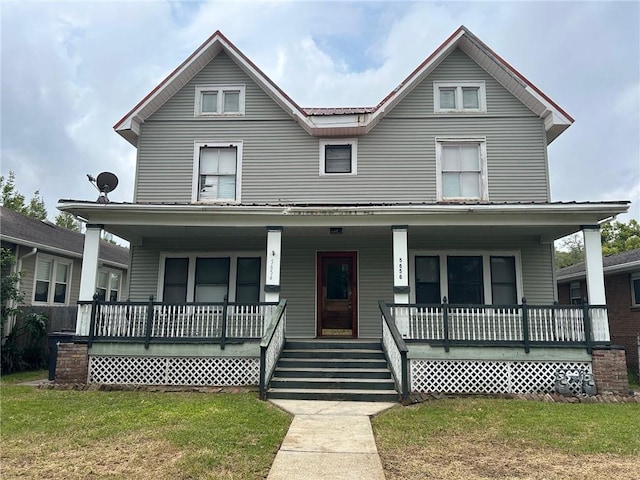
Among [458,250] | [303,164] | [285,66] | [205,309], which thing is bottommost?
[205,309]

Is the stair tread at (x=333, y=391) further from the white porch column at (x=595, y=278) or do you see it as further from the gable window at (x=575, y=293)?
the gable window at (x=575, y=293)

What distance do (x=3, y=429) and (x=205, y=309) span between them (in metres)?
4.43

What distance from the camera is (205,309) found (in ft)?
33.2

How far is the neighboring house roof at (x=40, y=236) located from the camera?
1337cm

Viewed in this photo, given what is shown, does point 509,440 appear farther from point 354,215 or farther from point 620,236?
point 620,236

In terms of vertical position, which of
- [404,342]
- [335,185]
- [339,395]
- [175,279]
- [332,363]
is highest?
[335,185]

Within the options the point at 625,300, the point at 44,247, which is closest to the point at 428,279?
the point at 625,300

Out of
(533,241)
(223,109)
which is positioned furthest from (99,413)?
(533,241)

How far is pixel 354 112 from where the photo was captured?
495 inches

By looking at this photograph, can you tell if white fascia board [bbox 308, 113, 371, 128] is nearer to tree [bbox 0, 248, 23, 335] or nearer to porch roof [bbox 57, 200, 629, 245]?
porch roof [bbox 57, 200, 629, 245]

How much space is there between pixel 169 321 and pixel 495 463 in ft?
22.9

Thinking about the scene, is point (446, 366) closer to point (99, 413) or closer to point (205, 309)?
point (205, 309)

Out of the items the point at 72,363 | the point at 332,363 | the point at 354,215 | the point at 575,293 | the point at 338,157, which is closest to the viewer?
the point at 332,363

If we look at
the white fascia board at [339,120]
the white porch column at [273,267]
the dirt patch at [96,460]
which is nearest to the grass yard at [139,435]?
the dirt patch at [96,460]
